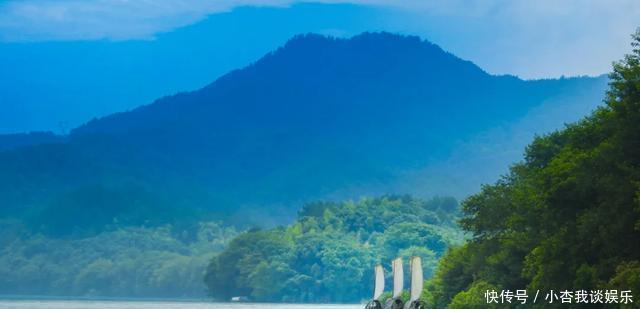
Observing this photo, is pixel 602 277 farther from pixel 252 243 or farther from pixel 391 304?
pixel 252 243

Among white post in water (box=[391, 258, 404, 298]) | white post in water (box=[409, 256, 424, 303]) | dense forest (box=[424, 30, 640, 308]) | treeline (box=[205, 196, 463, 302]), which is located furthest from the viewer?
treeline (box=[205, 196, 463, 302])

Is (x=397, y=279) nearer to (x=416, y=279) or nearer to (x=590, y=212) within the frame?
(x=416, y=279)

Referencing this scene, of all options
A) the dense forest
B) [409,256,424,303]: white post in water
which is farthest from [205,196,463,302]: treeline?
[409,256,424,303]: white post in water

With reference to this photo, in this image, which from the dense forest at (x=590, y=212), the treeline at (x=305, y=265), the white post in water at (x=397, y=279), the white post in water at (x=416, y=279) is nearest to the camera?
the dense forest at (x=590, y=212)

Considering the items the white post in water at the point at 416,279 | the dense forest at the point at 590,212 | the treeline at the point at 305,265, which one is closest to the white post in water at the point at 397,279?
the white post in water at the point at 416,279

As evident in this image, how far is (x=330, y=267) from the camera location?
177 metres

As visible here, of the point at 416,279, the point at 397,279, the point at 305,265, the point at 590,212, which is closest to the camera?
the point at 590,212

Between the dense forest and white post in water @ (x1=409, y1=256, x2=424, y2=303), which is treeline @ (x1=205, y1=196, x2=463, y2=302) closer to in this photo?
the dense forest

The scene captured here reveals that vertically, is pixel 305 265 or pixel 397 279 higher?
pixel 305 265

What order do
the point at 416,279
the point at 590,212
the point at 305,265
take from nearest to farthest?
1. the point at 590,212
2. the point at 416,279
3. the point at 305,265

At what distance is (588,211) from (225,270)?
137 metres

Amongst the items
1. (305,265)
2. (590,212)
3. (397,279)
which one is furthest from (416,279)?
(305,265)

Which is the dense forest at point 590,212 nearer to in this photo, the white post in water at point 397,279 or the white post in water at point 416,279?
the white post in water at point 416,279

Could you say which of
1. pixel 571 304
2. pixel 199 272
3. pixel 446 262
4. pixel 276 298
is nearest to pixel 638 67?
pixel 571 304
